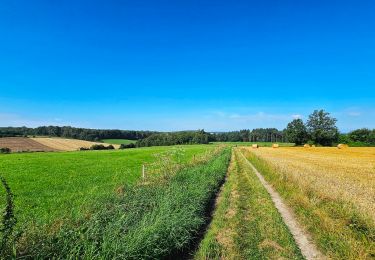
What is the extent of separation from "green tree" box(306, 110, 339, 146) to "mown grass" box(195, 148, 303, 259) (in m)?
108

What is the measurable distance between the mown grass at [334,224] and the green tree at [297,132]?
108m

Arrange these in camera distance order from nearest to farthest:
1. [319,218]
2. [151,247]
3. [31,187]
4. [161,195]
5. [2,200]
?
[151,247]
[319,218]
[161,195]
[2,200]
[31,187]

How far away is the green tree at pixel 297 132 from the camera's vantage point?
116 meters

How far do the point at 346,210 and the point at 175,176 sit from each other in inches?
321

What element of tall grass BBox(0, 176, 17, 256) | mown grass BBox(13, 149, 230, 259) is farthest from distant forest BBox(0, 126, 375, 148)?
tall grass BBox(0, 176, 17, 256)

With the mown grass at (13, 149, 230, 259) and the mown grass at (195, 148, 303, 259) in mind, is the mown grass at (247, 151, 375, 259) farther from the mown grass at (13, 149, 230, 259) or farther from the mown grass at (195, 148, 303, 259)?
A: the mown grass at (13, 149, 230, 259)

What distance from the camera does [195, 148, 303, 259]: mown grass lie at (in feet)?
25.4

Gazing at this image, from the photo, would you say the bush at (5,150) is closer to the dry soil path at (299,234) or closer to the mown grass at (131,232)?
the mown grass at (131,232)

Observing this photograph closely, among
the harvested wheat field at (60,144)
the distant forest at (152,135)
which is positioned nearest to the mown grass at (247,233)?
the harvested wheat field at (60,144)

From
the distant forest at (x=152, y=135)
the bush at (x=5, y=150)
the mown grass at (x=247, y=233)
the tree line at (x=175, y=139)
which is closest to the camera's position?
the mown grass at (x=247, y=233)

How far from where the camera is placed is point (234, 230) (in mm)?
9508

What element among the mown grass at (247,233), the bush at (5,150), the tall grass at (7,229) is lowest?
the bush at (5,150)

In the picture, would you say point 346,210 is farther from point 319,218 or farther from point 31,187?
point 31,187

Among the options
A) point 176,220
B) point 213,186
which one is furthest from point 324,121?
point 176,220
